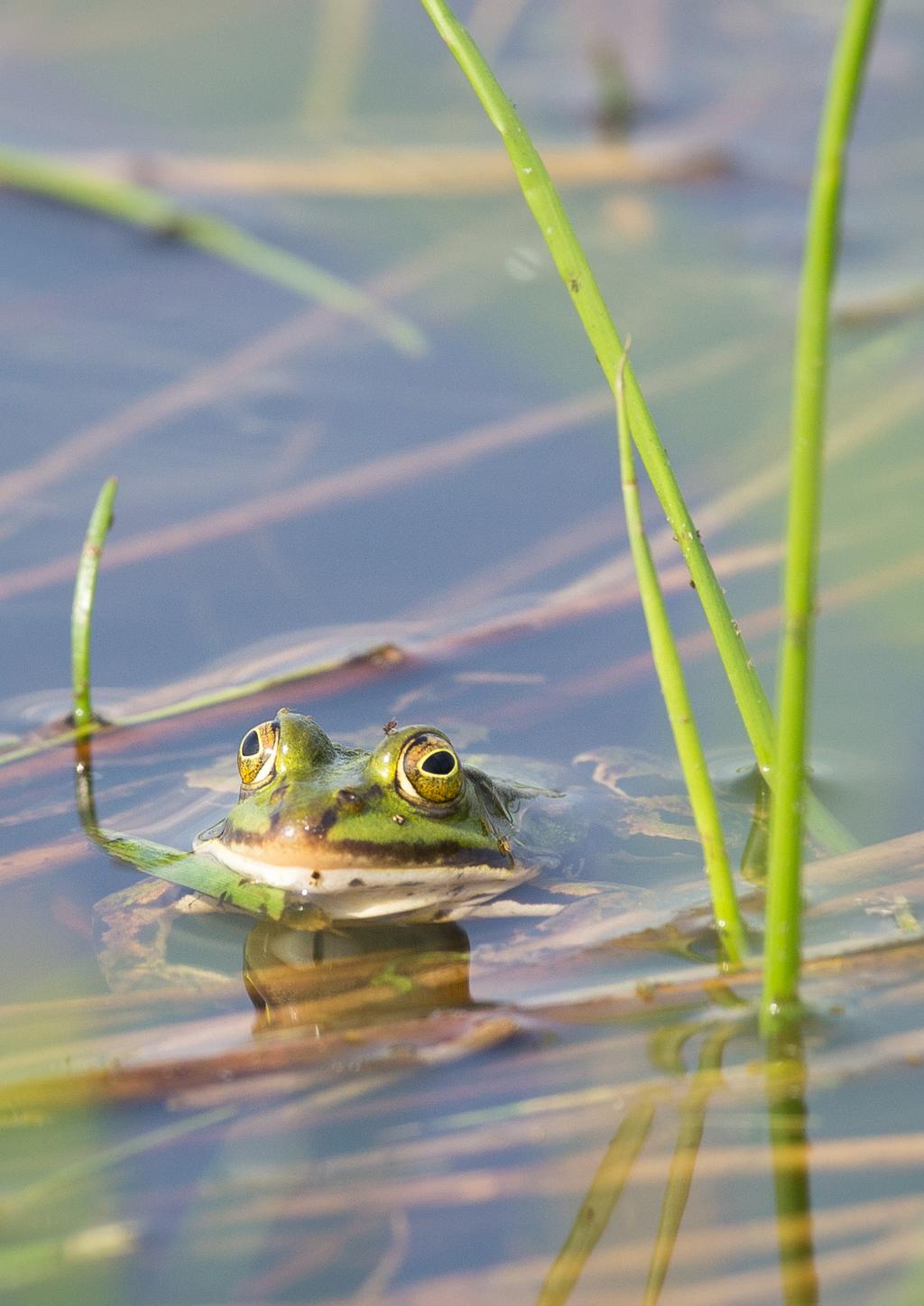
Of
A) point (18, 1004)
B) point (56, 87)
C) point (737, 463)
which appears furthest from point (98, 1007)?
point (56, 87)

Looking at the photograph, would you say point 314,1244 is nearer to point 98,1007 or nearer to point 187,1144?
point 187,1144

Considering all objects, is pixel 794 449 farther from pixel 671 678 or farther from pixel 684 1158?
pixel 684 1158

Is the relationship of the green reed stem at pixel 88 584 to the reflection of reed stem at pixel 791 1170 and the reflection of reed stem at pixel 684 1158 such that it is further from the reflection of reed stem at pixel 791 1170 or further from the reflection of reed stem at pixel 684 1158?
the reflection of reed stem at pixel 791 1170

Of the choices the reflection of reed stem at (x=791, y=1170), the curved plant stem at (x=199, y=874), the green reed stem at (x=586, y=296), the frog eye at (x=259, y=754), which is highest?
the green reed stem at (x=586, y=296)

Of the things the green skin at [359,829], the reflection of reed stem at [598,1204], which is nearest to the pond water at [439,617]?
the reflection of reed stem at [598,1204]

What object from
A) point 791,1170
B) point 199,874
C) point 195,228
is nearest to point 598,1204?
point 791,1170
